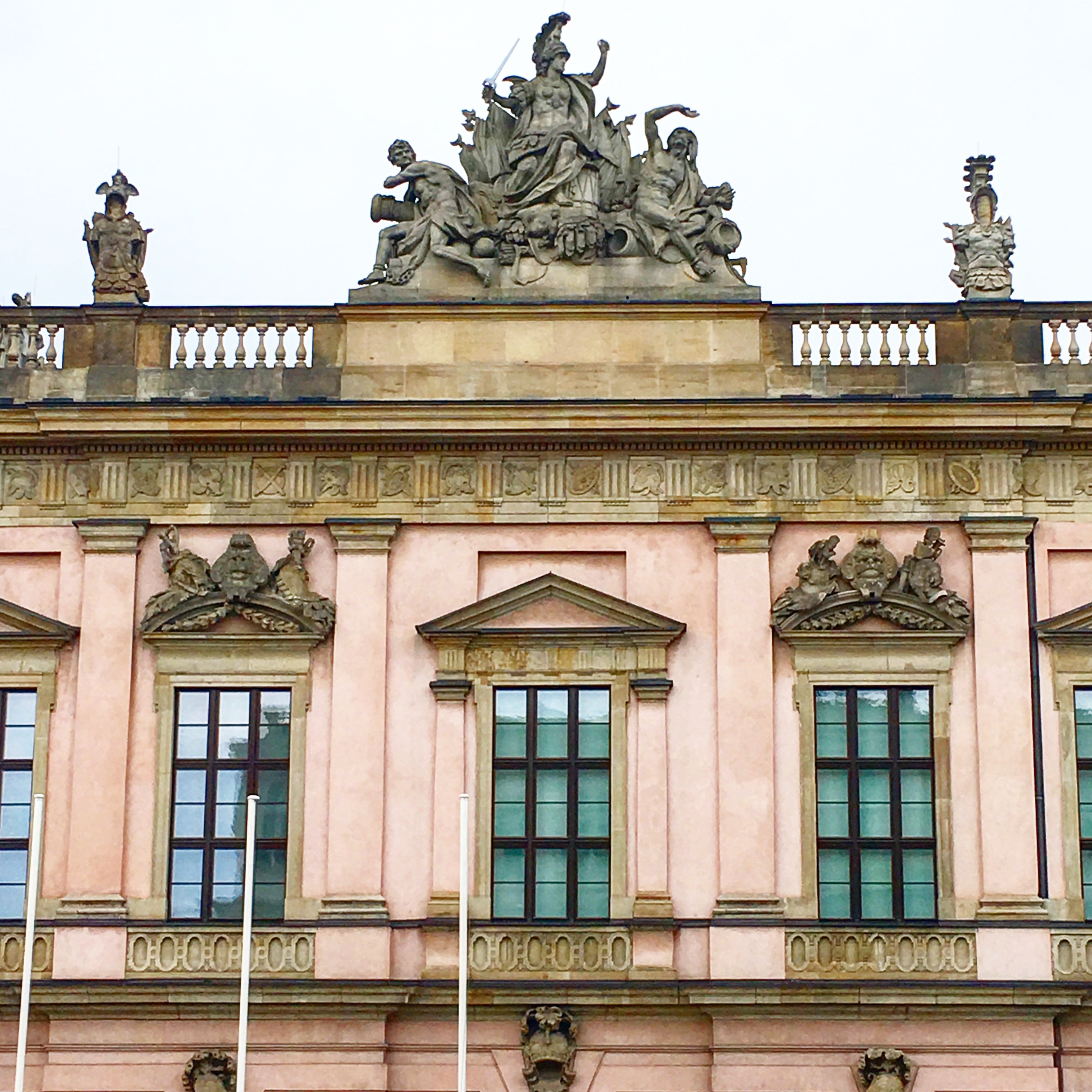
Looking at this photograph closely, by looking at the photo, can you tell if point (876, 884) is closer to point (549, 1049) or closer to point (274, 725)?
point (549, 1049)

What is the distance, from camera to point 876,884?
24.5 metres

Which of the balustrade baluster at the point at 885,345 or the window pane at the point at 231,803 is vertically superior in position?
the balustrade baluster at the point at 885,345

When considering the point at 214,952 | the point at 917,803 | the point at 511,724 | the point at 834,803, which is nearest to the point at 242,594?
the point at 511,724

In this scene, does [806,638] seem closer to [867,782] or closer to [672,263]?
[867,782]

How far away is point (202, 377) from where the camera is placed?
2605cm

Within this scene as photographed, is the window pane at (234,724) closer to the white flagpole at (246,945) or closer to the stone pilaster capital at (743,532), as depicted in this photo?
the white flagpole at (246,945)

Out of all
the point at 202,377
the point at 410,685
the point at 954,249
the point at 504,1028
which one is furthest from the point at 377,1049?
the point at 954,249

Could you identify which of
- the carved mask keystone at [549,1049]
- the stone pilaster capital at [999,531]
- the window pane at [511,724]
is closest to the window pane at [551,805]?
the window pane at [511,724]

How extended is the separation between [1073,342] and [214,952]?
38.2ft

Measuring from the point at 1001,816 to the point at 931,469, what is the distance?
3904mm

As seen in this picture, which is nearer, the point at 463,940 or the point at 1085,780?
the point at 463,940

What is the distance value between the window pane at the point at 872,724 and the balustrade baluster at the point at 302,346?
7.26 metres

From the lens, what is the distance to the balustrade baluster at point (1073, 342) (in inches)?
1019

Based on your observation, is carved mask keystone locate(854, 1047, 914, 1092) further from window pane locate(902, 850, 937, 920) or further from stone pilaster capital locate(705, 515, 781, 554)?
stone pilaster capital locate(705, 515, 781, 554)
